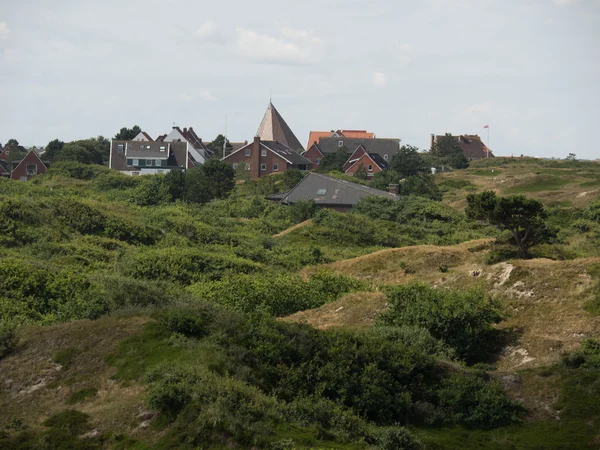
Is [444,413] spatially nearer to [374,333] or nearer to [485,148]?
[374,333]

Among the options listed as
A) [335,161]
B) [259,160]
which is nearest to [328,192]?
[259,160]

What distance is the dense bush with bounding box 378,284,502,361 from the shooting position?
2445 cm

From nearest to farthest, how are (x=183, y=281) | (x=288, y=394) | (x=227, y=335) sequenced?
1. (x=288, y=394)
2. (x=227, y=335)
3. (x=183, y=281)

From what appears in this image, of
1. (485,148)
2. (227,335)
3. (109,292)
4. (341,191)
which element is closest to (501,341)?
(227,335)

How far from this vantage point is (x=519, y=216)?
A: 109 feet

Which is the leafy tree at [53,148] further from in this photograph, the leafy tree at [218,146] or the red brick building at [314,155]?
the red brick building at [314,155]

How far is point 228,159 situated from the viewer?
8750cm

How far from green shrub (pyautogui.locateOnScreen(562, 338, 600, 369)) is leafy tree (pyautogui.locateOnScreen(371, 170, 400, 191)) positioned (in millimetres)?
48247

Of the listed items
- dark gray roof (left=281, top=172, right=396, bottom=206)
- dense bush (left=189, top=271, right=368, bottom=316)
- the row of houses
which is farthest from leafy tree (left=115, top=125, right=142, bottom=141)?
dense bush (left=189, top=271, right=368, bottom=316)

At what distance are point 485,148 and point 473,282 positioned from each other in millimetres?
90102

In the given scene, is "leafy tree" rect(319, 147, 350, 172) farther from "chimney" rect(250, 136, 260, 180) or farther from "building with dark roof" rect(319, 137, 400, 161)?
"building with dark roof" rect(319, 137, 400, 161)

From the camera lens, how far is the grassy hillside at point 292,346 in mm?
15914

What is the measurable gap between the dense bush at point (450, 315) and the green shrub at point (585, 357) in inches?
125

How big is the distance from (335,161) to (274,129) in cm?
1340
